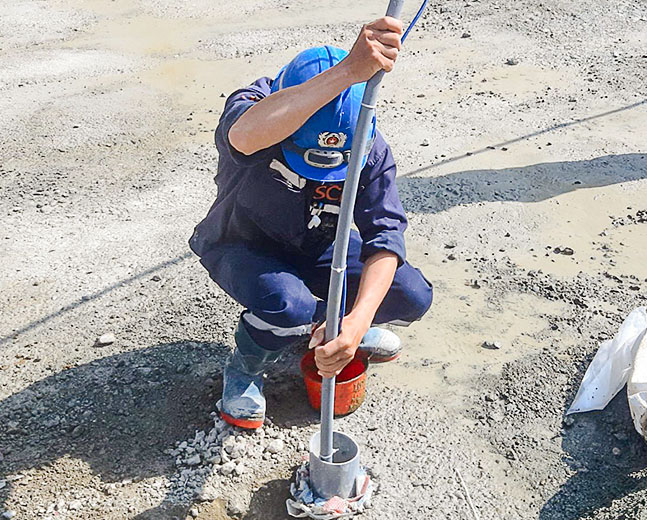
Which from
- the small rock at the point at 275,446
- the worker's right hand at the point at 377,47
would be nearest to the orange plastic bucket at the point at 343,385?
the small rock at the point at 275,446

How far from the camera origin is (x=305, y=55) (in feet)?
8.38

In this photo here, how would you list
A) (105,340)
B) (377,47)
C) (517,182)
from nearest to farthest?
(377,47)
(105,340)
(517,182)

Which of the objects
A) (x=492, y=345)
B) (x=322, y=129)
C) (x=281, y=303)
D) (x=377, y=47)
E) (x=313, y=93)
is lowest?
(x=492, y=345)

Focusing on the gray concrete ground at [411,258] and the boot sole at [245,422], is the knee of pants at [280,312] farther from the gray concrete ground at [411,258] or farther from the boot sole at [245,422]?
the gray concrete ground at [411,258]

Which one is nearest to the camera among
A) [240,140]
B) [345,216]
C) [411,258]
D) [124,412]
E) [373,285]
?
[345,216]

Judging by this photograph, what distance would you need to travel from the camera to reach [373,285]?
262 cm

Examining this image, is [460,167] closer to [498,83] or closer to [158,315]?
[498,83]

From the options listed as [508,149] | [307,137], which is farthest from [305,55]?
[508,149]

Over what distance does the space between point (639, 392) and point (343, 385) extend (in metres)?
1.01

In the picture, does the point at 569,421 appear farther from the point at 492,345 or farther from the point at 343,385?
the point at 343,385

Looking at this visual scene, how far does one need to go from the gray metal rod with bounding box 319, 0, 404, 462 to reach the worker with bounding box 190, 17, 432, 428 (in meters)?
0.05

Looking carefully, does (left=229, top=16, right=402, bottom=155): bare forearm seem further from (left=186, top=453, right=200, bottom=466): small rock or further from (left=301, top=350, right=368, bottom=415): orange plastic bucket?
(left=186, top=453, right=200, bottom=466): small rock

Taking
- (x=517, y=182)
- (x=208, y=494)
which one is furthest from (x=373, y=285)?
(x=517, y=182)

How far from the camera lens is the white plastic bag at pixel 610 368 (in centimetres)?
312
